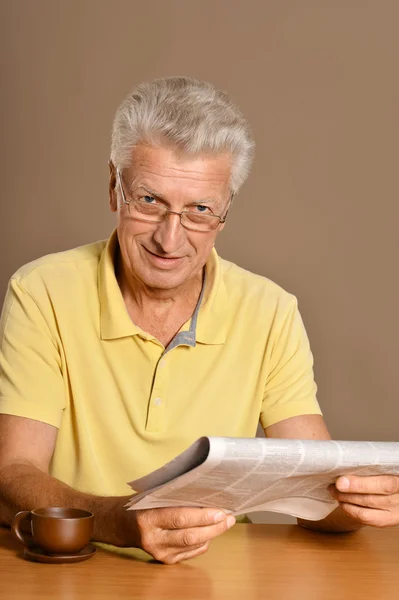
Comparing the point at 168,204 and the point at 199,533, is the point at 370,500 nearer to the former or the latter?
the point at 199,533

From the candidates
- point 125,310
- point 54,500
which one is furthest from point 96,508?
point 125,310

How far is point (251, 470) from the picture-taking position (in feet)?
4.20

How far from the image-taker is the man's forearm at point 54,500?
1442mm

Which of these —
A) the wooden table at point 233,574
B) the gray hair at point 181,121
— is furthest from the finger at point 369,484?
the gray hair at point 181,121

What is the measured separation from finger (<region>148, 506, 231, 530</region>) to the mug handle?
9.3 inches

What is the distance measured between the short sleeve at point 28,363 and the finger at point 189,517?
504mm

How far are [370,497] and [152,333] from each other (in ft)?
2.19

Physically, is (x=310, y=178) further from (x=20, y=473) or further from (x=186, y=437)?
(x=20, y=473)

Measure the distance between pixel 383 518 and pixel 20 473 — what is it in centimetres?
65

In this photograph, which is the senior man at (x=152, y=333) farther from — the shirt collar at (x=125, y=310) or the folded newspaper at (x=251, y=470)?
the folded newspaper at (x=251, y=470)

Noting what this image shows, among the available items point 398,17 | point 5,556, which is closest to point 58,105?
point 398,17

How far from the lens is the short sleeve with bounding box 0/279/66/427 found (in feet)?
5.82

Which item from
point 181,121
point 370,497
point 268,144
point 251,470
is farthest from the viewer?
point 268,144

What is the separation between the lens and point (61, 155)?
10.8 ft
